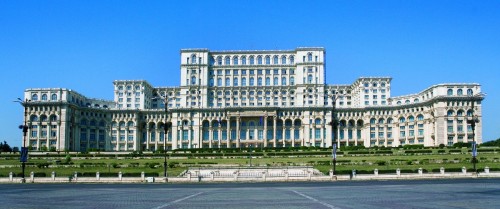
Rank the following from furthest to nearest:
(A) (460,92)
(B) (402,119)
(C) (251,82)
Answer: (C) (251,82) → (B) (402,119) → (A) (460,92)

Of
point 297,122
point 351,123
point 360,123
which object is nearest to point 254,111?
point 297,122

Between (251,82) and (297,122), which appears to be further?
(251,82)

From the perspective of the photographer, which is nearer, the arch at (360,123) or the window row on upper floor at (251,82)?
the arch at (360,123)

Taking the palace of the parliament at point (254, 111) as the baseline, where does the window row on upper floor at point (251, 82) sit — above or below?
above

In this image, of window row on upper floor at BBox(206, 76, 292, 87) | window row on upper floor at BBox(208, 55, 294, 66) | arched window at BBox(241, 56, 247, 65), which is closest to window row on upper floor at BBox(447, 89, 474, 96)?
window row on upper floor at BBox(206, 76, 292, 87)

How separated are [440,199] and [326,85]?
462 feet

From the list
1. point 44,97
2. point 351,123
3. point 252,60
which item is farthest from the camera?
point 252,60

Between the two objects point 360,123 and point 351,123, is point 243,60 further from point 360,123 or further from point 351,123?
point 360,123

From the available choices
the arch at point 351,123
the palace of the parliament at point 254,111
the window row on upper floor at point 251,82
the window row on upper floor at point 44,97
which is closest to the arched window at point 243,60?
the palace of the parliament at point 254,111

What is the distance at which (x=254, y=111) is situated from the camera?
506ft

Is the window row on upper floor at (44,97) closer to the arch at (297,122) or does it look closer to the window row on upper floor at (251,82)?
the window row on upper floor at (251,82)

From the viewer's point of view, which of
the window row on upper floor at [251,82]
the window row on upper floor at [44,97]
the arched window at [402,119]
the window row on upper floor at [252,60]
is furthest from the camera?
the window row on upper floor at [252,60]

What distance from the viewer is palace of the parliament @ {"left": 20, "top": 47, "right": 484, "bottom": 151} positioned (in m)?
146

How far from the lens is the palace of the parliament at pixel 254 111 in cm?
14625
